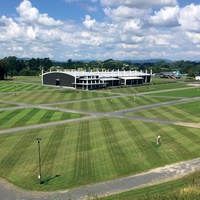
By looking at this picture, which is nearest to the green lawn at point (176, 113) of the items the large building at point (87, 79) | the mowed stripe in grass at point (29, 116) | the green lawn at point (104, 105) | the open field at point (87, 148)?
the open field at point (87, 148)

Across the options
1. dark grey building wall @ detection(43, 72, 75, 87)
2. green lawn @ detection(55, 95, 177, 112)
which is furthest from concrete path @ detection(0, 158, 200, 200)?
dark grey building wall @ detection(43, 72, 75, 87)

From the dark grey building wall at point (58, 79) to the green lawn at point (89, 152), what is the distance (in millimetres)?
78228

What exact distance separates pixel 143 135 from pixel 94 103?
128ft

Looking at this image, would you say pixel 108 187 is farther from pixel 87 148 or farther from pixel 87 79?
pixel 87 79

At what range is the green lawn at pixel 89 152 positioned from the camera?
34438 mm

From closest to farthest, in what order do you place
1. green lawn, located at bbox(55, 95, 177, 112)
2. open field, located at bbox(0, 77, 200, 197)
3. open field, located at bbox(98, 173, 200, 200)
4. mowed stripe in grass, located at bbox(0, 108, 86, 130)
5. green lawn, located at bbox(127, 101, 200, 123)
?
open field, located at bbox(98, 173, 200, 200), open field, located at bbox(0, 77, 200, 197), mowed stripe in grass, located at bbox(0, 108, 86, 130), green lawn, located at bbox(127, 101, 200, 123), green lawn, located at bbox(55, 95, 177, 112)

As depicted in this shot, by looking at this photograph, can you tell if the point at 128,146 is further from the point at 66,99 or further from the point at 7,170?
the point at 66,99

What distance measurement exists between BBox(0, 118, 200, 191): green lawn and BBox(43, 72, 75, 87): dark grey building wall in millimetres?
78228

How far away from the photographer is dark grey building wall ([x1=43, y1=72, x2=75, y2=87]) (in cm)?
13538

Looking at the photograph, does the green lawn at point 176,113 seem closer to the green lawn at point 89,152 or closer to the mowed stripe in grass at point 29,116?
the green lawn at point 89,152

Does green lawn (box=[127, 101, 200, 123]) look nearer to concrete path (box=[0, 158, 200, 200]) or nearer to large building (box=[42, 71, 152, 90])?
concrete path (box=[0, 158, 200, 200])

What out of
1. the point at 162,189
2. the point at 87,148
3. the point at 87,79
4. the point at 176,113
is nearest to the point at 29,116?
the point at 87,148

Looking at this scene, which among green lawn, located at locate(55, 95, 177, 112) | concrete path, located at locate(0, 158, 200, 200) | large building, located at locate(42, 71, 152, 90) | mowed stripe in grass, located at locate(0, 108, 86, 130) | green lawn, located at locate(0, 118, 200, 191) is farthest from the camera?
large building, located at locate(42, 71, 152, 90)

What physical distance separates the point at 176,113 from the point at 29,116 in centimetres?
3767
